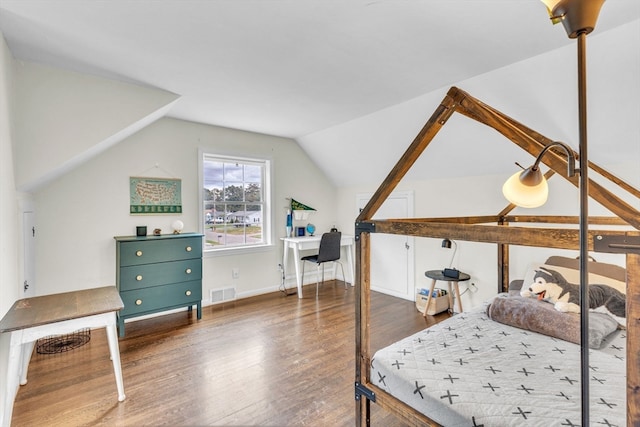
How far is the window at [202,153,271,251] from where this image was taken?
155 inches

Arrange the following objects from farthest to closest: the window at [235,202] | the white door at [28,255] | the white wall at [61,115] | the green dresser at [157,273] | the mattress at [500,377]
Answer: the window at [235,202] < the green dresser at [157,273] < the white door at [28,255] < the white wall at [61,115] < the mattress at [500,377]

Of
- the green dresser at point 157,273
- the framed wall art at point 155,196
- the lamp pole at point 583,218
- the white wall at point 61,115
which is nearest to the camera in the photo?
the lamp pole at point 583,218

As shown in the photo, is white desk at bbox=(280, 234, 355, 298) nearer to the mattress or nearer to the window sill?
the window sill

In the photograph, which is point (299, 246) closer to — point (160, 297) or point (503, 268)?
point (160, 297)

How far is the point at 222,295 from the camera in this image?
3.89m

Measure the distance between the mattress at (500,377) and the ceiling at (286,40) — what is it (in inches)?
73.9

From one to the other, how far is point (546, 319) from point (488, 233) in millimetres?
1471

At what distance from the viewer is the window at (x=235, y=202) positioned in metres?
3.93

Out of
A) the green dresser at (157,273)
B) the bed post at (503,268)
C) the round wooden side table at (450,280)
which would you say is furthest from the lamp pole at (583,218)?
the green dresser at (157,273)

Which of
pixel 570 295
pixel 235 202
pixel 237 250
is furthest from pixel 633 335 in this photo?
pixel 235 202

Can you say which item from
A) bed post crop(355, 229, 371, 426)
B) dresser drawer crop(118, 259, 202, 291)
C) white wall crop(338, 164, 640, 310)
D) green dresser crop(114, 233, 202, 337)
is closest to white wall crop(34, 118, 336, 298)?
green dresser crop(114, 233, 202, 337)

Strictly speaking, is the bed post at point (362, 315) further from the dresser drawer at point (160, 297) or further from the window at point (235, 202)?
the window at point (235, 202)

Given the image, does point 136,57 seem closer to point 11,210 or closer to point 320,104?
point 11,210

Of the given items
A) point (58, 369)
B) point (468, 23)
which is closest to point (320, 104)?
point (468, 23)
